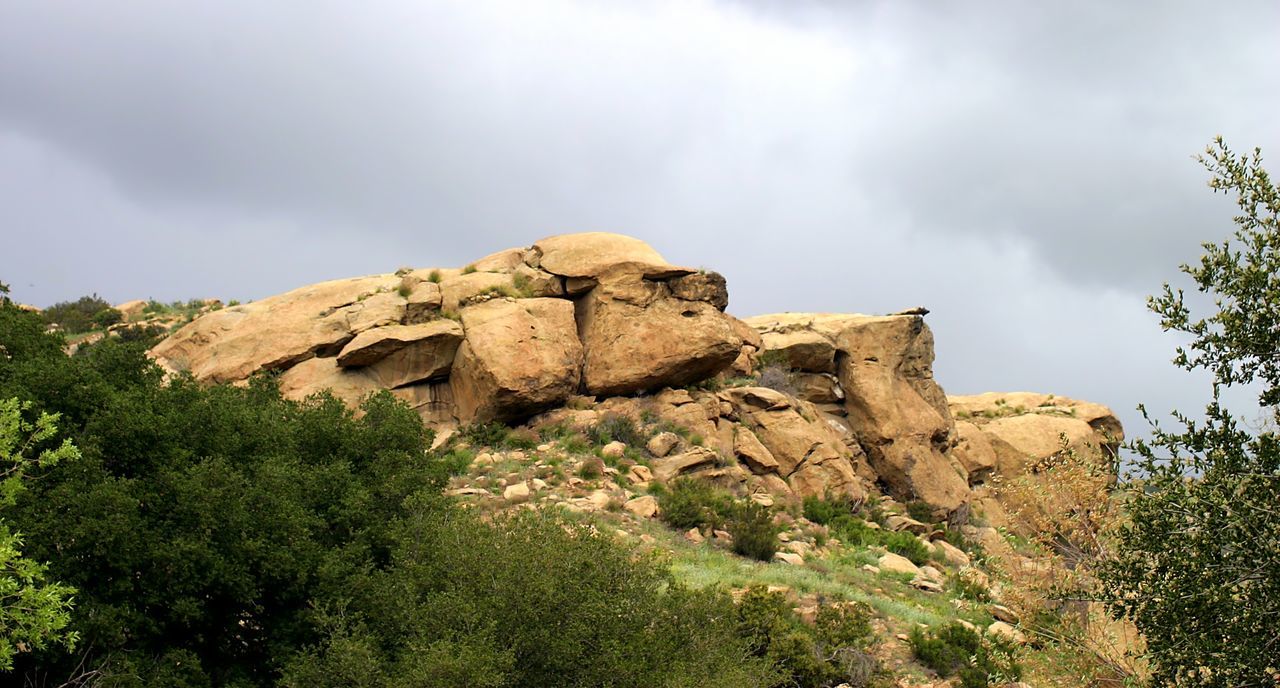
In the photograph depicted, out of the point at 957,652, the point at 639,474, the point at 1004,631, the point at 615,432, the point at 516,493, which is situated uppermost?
the point at 615,432

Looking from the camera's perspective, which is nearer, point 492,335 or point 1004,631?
point 1004,631

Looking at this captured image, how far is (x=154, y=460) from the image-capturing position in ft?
51.8

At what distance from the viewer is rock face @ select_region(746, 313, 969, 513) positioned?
32.8 m

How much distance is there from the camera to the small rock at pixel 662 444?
1067 inches

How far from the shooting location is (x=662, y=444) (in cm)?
2714

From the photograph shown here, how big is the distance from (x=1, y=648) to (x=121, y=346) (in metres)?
9.42

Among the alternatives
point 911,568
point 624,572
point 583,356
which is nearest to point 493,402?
point 583,356

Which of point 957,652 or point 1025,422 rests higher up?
point 1025,422

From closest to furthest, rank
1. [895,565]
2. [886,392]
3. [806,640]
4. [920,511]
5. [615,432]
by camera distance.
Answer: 1. [806,640]
2. [895,565]
3. [615,432]
4. [920,511]
5. [886,392]

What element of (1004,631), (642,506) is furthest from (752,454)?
(1004,631)

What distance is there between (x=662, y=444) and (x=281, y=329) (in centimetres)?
1190

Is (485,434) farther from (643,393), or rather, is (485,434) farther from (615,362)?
(643,393)

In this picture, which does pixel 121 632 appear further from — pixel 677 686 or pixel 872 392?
pixel 872 392

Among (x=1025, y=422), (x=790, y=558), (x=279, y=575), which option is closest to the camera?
(x=279, y=575)
